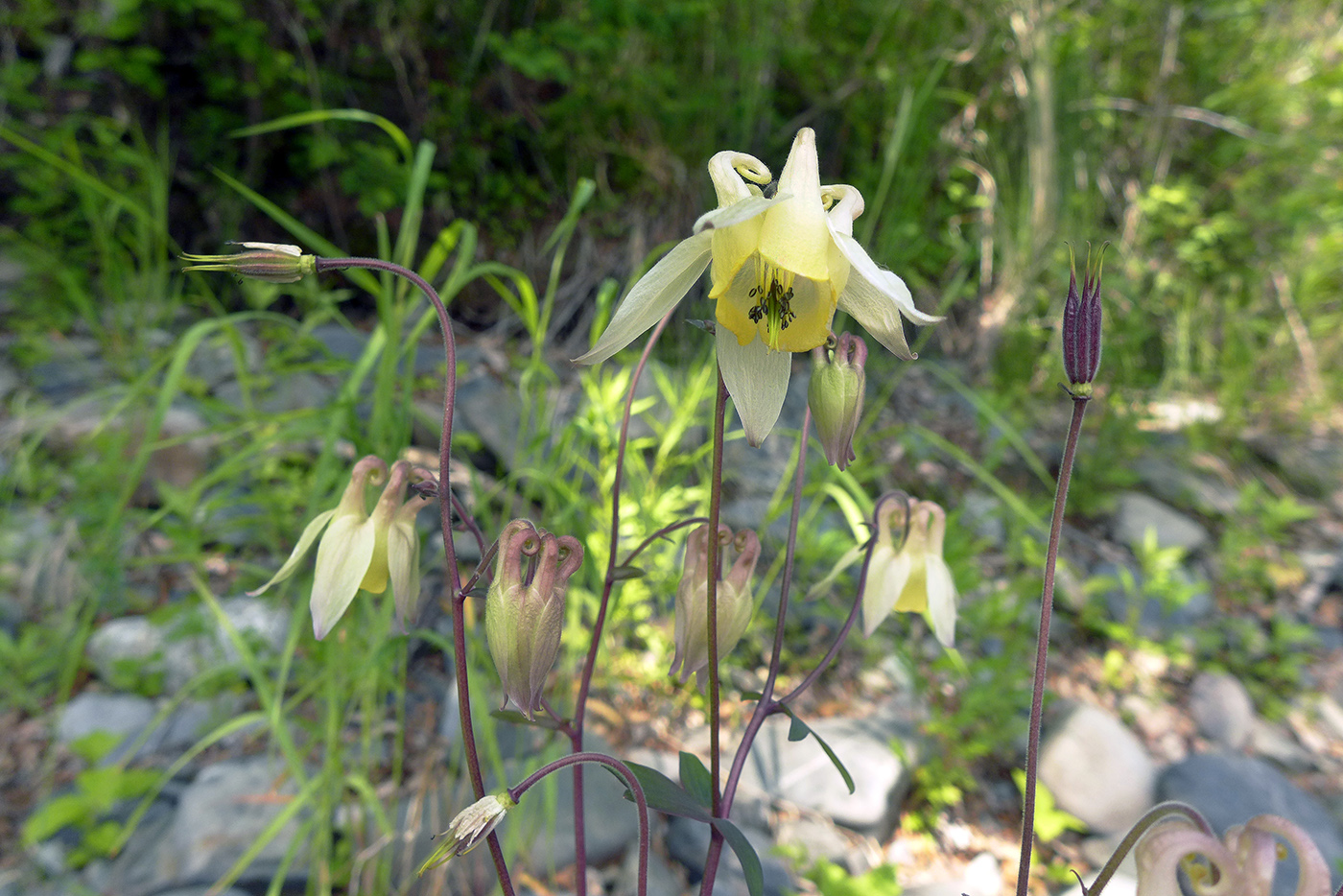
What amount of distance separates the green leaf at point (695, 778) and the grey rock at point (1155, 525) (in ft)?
10.8

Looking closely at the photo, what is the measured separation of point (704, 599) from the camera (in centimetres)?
85

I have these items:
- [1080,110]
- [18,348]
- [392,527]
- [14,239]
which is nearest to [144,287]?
[18,348]

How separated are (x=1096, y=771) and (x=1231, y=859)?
78.3 inches

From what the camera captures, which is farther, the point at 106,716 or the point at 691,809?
the point at 106,716

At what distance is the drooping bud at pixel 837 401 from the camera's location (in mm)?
774

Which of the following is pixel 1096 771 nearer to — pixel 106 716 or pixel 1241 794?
pixel 1241 794

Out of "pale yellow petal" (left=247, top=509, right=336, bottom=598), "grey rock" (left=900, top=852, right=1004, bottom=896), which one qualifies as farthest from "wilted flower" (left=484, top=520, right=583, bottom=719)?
"grey rock" (left=900, top=852, right=1004, bottom=896)

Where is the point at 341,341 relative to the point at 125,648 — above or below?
above

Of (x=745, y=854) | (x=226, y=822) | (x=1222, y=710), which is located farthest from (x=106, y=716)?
(x=1222, y=710)

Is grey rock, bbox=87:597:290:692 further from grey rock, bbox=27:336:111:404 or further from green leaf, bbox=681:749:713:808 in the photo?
green leaf, bbox=681:749:713:808

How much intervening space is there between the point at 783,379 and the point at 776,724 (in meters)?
1.72

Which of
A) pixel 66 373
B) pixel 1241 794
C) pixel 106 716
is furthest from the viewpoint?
pixel 66 373

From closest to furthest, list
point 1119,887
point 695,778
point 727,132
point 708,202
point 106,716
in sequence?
point 695,778, point 1119,887, point 106,716, point 708,202, point 727,132

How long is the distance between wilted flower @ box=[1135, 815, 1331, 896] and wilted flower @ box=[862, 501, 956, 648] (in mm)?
441
